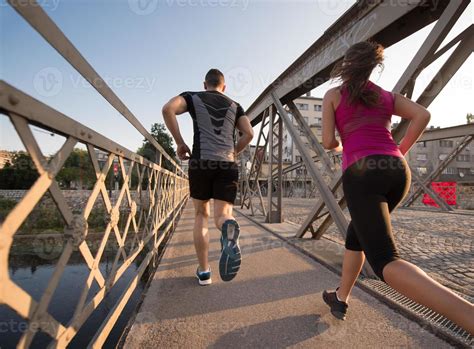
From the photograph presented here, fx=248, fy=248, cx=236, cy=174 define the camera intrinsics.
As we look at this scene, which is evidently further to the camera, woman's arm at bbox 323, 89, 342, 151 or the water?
the water

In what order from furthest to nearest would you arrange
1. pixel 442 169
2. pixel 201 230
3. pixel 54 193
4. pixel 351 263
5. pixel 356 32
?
pixel 442 169 < pixel 356 32 < pixel 201 230 < pixel 351 263 < pixel 54 193

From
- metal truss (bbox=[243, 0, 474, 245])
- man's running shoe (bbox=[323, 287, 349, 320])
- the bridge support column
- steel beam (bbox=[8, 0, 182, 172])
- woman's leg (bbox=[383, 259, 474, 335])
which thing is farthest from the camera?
the bridge support column

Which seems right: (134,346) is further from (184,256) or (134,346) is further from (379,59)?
(379,59)

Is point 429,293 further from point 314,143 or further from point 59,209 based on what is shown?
point 314,143


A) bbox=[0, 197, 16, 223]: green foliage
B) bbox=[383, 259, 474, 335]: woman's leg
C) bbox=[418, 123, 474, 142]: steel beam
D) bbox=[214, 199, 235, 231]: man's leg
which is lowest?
bbox=[383, 259, 474, 335]: woman's leg

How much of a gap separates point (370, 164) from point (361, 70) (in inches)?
25.3

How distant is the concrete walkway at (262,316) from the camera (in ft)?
5.16

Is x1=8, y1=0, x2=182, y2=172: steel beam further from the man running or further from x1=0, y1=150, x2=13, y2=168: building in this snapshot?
the man running

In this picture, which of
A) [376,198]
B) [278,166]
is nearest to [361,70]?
[376,198]

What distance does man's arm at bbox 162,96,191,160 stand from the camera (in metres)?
2.09

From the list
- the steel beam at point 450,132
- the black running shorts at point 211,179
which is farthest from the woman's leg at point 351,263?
the steel beam at point 450,132

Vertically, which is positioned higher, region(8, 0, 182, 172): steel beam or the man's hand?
region(8, 0, 182, 172): steel beam

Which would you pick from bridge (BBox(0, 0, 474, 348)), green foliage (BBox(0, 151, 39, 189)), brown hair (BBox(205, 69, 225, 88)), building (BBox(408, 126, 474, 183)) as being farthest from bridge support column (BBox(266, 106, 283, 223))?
building (BBox(408, 126, 474, 183))

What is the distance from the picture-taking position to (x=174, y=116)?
83.9 inches
